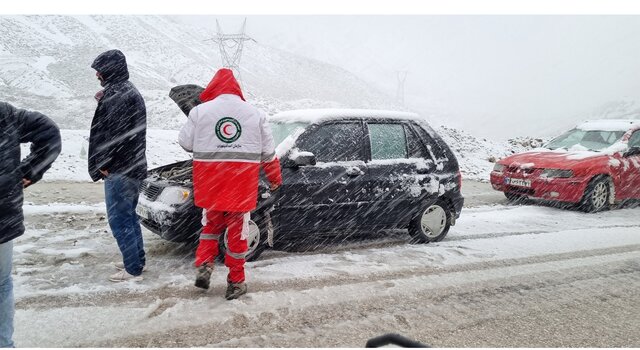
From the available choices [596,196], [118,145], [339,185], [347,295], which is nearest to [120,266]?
[118,145]

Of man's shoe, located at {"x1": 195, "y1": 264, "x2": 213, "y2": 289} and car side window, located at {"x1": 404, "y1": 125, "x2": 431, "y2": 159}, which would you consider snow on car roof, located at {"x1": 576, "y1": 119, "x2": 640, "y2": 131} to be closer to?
car side window, located at {"x1": 404, "y1": 125, "x2": 431, "y2": 159}

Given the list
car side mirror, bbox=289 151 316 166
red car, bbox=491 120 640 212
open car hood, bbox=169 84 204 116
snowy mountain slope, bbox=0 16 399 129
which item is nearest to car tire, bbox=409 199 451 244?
car side mirror, bbox=289 151 316 166

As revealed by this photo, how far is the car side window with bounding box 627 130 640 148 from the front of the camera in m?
9.04

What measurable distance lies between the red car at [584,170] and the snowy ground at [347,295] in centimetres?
207

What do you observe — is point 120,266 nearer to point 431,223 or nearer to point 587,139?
point 431,223

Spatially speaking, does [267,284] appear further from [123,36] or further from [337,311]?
[123,36]

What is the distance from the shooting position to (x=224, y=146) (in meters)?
3.70

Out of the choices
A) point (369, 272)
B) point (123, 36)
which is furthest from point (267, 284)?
point (123, 36)

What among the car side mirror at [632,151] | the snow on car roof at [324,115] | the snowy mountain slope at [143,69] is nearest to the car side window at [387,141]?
the snow on car roof at [324,115]

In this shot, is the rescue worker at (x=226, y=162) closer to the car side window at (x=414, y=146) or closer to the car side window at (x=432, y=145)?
the car side window at (x=414, y=146)

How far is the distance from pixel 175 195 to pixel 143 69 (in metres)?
46.1

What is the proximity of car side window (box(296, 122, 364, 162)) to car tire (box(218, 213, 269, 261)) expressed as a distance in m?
0.91

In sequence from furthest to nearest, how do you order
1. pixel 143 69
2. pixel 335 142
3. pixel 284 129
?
1. pixel 143 69
2. pixel 284 129
3. pixel 335 142

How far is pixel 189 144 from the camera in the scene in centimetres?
380
